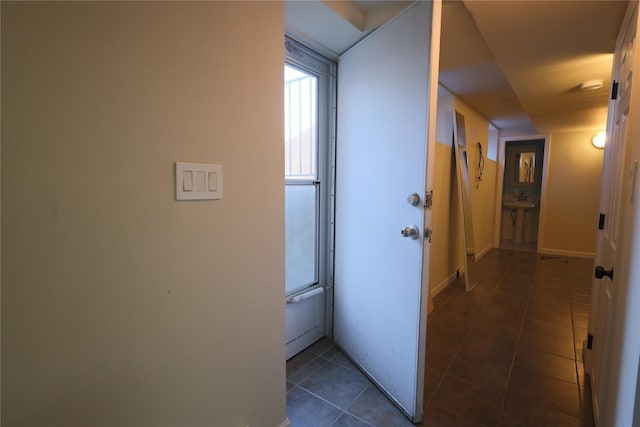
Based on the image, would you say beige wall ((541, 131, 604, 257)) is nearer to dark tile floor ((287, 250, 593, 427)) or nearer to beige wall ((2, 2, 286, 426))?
dark tile floor ((287, 250, 593, 427))

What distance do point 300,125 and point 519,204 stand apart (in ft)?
17.4

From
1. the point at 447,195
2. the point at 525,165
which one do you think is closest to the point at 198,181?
the point at 447,195

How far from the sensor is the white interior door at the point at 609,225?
4.12ft

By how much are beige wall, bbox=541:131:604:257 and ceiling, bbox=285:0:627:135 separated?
87.2 inches

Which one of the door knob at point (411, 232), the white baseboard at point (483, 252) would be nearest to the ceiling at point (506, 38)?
the door knob at point (411, 232)

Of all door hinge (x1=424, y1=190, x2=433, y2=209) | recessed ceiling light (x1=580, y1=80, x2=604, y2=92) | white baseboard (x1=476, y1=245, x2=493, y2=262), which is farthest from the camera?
white baseboard (x1=476, y1=245, x2=493, y2=262)

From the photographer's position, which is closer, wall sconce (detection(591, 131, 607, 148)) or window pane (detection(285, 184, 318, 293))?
window pane (detection(285, 184, 318, 293))

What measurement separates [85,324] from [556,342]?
2877 mm

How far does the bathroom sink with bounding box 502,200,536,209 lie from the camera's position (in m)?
5.49

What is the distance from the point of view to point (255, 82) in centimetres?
112

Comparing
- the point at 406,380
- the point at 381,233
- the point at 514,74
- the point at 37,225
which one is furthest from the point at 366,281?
the point at 514,74

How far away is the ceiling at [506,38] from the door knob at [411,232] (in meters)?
1.12

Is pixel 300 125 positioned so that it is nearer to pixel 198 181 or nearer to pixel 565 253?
pixel 198 181

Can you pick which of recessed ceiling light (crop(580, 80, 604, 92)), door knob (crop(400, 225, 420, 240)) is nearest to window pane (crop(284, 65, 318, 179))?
door knob (crop(400, 225, 420, 240))
